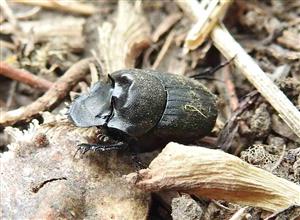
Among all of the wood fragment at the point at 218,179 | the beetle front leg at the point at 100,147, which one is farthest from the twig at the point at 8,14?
the wood fragment at the point at 218,179

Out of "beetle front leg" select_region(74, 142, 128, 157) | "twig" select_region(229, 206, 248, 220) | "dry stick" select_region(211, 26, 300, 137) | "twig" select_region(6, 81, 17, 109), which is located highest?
"dry stick" select_region(211, 26, 300, 137)

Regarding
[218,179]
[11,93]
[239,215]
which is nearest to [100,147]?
[218,179]

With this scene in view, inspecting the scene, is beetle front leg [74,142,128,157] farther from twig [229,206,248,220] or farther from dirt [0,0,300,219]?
twig [229,206,248,220]

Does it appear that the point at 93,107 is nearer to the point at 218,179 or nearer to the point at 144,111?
the point at 144,111

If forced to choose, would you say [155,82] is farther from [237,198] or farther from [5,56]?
[5,56]

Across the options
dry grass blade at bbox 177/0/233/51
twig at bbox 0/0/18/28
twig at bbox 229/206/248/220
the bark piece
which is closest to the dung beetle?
the bark piece
